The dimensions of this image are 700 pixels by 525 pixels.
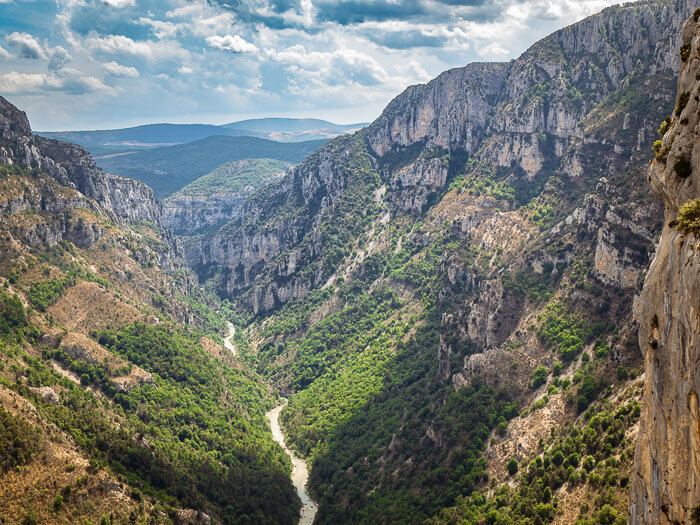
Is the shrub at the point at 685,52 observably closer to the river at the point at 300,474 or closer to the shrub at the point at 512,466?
the shrub at the point at 512,466

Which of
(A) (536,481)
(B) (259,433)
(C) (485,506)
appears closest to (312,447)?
(B) (259,433)

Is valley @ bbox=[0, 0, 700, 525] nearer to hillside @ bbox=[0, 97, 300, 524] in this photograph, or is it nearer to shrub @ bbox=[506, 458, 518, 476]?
shrub @ bbox=[506, 458, 518, 476]

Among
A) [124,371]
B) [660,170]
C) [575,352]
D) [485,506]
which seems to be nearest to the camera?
[660,170]

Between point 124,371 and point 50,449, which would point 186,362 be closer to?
point 124,371

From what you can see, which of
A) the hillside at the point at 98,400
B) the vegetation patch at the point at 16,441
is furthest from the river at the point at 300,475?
the vegetation patch at the point at 16,441

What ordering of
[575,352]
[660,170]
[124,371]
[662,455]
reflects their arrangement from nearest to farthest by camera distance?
[662,455] < [660,170] < [575,352] < [124,371]

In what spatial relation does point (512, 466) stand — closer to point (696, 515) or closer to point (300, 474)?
point (696, 515)
